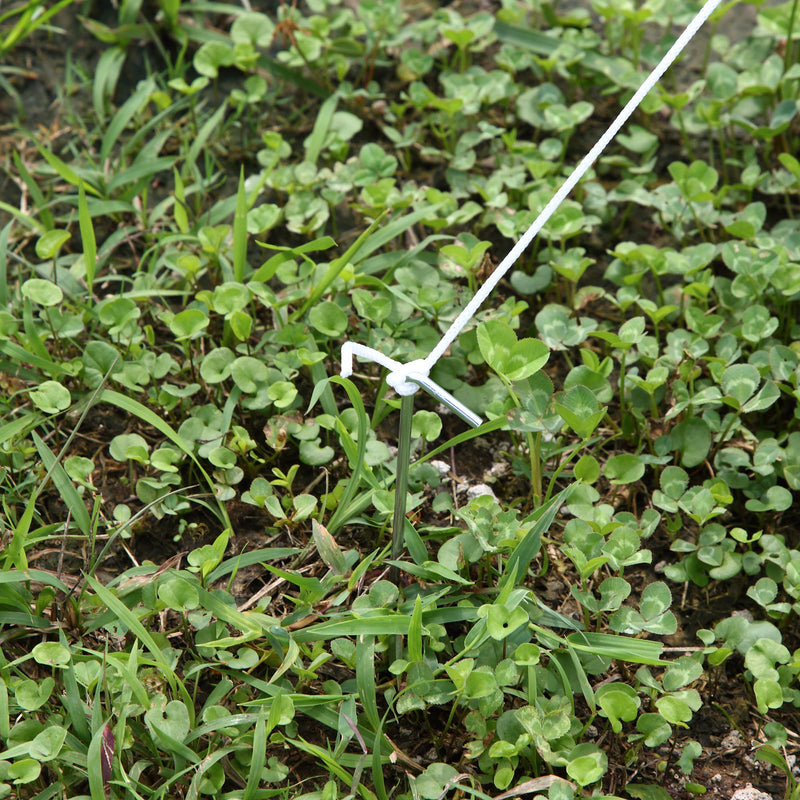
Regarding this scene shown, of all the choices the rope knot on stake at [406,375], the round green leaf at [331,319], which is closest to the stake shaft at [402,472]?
the rope knot on stake at [406,375]

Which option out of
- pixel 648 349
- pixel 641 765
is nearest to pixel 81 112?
pixel 648 349

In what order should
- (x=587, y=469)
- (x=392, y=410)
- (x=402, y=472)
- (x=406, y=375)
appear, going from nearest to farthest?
1. (x=406, y=375)
2. (x=402, y=472)
3. (x=587, y=469)
4. (x=392, y=410)

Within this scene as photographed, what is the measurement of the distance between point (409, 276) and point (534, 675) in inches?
34.0

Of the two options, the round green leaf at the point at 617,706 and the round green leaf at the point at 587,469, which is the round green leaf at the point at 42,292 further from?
the round green leaf at the point at 617,706

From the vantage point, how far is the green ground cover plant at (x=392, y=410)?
1.42m

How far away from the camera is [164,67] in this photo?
2.48 meters

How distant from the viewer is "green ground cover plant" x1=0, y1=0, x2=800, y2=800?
4.67 feet

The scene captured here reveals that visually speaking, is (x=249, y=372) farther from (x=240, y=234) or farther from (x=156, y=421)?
(x=240, y=234)

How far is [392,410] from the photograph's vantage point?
6.12ft

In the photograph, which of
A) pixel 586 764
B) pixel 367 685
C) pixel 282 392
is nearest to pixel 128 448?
pixel 282 392

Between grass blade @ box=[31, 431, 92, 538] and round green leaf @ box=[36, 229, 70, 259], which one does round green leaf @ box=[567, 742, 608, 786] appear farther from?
round green leaf @ box=[36, 229, 70, 259]

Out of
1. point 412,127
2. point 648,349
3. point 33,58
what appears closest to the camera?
point 648,349

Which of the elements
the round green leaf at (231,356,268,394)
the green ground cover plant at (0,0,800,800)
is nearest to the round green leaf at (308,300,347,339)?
the green ground cover plant at (0,0,800,800)

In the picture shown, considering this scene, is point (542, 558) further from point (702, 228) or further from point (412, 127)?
point (412, 127)
